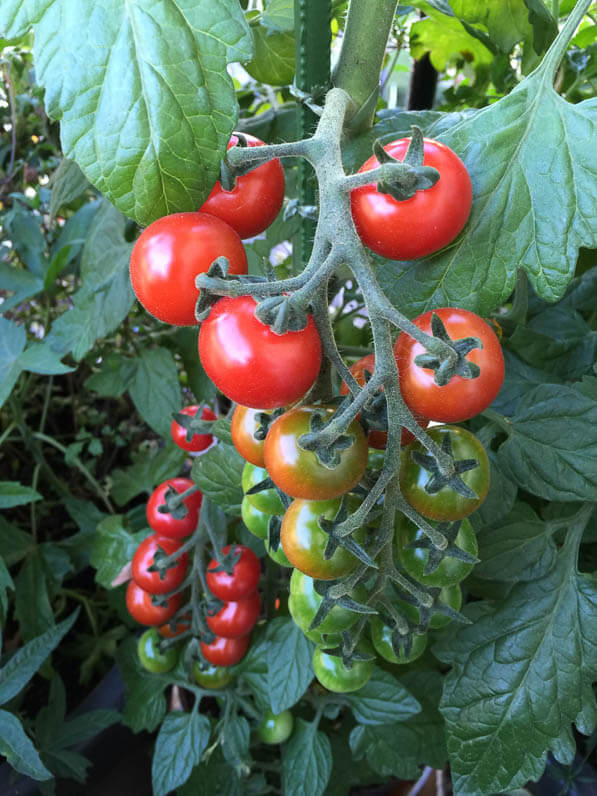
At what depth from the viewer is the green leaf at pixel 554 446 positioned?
483 millimetres

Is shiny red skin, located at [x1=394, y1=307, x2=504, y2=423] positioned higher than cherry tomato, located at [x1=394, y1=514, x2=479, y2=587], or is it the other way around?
shiny red skin, located at [x1=394, y1=307, x2=504, y2=423]

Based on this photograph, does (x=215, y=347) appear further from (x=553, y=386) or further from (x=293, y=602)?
(x=553, y=386)

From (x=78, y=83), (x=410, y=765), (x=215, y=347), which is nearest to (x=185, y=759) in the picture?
(x=410, y=765)

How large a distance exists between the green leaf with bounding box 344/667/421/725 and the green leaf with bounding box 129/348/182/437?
1.33ft

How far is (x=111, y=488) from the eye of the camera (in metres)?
1.02

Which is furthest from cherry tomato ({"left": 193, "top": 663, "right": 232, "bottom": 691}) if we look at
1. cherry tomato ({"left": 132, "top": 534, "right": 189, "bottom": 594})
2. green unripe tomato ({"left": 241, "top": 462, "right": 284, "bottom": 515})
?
green unripe tomato ({"left": 241, "top": 462, "right": 284, "bottom": 515})

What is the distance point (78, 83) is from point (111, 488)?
0.79 metres

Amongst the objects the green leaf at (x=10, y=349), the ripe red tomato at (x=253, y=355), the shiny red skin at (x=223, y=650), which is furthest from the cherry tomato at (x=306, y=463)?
the green leaf at (x=10, y=349)

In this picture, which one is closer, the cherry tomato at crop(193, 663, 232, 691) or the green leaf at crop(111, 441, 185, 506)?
the cherry tomato at crop(193, 663, 232, 691)

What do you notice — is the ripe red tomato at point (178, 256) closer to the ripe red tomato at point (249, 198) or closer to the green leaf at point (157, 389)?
the ripe red tomato at point (249, 198)

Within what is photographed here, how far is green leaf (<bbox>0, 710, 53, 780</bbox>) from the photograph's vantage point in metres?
Result: 0.57

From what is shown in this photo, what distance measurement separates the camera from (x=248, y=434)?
41 cm

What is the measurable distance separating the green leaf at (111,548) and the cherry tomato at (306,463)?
57 cm

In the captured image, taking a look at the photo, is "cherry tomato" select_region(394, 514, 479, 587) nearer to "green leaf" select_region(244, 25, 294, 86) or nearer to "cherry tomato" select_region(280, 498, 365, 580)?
"cherry tomato" select_region(280, 498, 365, 580)
